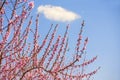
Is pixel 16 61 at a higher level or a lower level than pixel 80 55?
lower

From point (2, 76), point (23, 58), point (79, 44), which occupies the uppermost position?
point (79, 44)

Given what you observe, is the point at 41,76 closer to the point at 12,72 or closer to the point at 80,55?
the point at 12,72

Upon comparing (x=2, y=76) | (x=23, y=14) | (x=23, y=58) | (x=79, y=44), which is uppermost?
(x=23, y=14)

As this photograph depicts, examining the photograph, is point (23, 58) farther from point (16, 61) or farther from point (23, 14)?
point (23, 14)

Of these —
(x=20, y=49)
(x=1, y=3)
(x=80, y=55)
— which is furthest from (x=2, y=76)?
(x=80, y=55)

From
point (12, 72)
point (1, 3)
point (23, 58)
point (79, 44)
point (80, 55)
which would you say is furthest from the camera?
point (12, 72)

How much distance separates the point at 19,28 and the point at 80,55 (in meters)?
2.06

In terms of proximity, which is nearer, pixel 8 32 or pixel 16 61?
pixel 8 32

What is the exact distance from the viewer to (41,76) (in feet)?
27.2

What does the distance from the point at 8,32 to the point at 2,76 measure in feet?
5.56

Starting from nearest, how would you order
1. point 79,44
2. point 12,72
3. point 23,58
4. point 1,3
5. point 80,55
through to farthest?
point 80,55, point 1,3, point 79,44, point 23,58, point 12,72

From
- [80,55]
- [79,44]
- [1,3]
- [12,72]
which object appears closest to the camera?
[80,55]

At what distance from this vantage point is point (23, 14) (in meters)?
7.84

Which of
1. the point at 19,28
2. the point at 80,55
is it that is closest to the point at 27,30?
the point at 19,28
